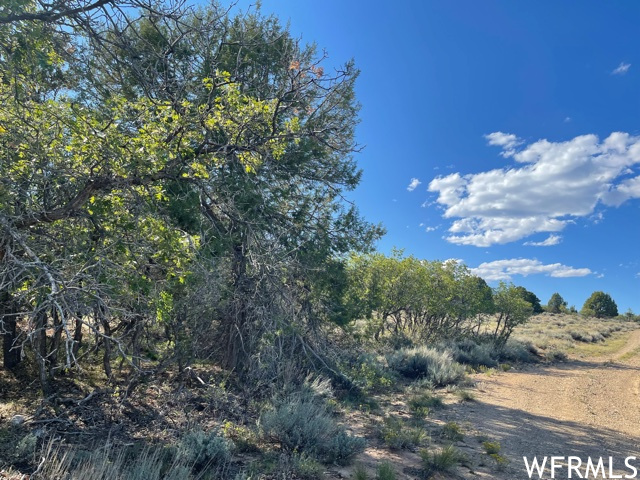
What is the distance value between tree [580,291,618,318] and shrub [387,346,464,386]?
5991 cm

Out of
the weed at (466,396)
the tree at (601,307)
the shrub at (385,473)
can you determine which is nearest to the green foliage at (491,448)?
the shrub at (385,473)

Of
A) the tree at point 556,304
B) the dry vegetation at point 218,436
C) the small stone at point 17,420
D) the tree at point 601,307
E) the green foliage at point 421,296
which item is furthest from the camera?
the tree at point 556,304

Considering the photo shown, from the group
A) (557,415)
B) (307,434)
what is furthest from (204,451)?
(557,415)

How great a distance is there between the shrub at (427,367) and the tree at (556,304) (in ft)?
199

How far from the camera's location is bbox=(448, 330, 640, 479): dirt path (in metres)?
7.48

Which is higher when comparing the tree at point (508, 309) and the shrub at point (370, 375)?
the tree at point (508, 309)

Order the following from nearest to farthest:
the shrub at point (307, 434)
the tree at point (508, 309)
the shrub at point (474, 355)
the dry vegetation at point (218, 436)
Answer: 1. the dry vegetation at point (218, 436)
2. the shrub at point (307, 434)
3. the shrub at point (474, 355)
4. the tree at point (508, 309)

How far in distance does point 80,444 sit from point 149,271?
8.38 ft

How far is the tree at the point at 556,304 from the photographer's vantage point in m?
65.7

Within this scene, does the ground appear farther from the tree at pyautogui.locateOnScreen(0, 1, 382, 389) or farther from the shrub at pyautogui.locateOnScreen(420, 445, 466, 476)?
the tree at pyautogui.locateOnScreen(0, 1, 382, 389)

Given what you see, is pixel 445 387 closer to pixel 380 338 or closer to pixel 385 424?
pixel 385 424

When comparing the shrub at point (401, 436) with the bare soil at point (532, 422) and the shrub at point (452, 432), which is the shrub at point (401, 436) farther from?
the shrub at point (452, 432)

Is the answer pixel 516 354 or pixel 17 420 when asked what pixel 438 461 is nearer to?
pixel 17 420

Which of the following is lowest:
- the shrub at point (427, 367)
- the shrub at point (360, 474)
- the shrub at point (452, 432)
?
the shrub at point (360, 474)
